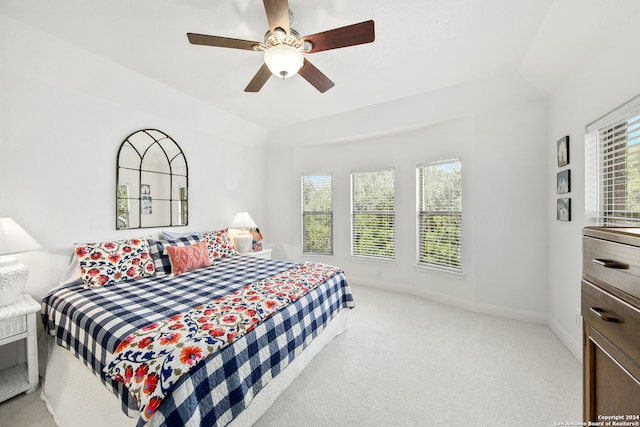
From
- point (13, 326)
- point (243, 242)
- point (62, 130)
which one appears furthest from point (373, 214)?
point (13, 326)

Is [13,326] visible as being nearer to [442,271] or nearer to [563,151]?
[442,271]

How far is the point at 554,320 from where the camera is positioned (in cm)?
268

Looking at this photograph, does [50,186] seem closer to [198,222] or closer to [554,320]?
[198,222]

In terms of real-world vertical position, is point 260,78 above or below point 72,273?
above

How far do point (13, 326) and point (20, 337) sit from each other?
10cm

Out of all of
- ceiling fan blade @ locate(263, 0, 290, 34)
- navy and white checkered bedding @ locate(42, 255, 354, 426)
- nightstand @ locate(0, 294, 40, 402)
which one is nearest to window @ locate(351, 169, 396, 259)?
navy and white checkered bedding @ locate(42, 255, 354, 426)

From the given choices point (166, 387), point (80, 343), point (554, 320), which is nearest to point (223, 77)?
point (80, 343)

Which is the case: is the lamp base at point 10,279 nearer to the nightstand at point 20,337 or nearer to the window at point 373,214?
the nightstand at point 20,337

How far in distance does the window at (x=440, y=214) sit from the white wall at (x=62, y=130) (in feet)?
10.7

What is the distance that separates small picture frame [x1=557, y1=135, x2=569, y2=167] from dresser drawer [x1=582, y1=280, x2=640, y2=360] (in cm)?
190

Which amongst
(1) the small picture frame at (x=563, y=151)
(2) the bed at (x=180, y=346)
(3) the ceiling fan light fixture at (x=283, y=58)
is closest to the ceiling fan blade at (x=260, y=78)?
(3) the ceiling fan light fixture at (x=283, y=58)

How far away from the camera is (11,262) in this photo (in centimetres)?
201

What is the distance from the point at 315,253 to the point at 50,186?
3.50m

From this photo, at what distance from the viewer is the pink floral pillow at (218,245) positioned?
339cm
